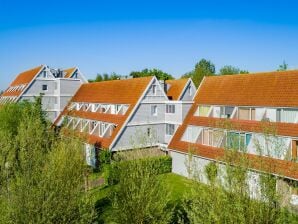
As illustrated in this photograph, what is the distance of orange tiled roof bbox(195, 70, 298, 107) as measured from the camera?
109 ft

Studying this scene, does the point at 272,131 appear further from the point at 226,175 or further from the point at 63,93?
the point at 63,93

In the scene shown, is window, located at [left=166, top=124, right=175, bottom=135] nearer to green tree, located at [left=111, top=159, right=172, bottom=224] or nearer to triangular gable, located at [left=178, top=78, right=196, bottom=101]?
triangular gable, located at [left=178, top=78, right=196, bottom=101]

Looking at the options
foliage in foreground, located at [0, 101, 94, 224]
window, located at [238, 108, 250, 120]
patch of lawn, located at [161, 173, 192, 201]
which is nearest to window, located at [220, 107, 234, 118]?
window, located at [238, 108, 250, 120]

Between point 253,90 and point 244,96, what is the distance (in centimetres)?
118

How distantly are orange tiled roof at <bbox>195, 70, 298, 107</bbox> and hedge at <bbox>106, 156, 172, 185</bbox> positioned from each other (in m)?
9.03

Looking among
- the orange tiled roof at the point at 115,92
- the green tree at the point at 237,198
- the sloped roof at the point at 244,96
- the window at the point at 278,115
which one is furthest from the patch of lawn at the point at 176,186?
the green tree at the point at 237,198

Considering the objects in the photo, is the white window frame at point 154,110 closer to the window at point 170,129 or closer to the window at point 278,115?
the window at point 170,129

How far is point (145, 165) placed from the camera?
18422mm

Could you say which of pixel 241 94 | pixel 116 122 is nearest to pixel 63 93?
pixel 116 122

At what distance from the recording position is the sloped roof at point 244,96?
107ft

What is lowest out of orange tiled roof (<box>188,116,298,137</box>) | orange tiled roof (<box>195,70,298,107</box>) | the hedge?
the hedge

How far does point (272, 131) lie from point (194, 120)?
1068 inches

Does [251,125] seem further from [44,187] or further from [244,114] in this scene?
[44,187]

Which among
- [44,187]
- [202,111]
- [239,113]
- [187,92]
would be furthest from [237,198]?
[187,92]
